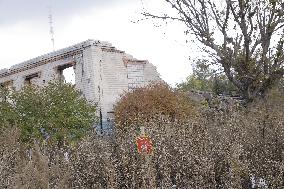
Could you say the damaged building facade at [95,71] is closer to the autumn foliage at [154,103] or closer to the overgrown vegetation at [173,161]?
the autumn foliage at [154,103]

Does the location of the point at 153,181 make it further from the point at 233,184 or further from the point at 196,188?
the point at 233,184

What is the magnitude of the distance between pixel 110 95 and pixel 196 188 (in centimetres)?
2462

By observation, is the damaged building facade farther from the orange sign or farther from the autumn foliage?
the orange sign

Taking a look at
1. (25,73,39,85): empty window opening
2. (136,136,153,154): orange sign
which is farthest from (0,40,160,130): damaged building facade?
(136,136,153,154): orange sign

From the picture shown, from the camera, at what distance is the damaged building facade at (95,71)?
101 ft

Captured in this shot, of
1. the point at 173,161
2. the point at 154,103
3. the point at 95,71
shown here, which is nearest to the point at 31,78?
the point at 95,71

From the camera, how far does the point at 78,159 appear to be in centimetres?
859

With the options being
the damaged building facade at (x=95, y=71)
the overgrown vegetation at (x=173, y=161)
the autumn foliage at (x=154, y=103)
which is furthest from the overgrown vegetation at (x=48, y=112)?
the overgrown vegetation at (x=173, y=161)

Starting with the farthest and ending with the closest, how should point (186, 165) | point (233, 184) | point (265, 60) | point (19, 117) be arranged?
point (19, 117), point (265, 60), point (186, 165), point (233, 184)

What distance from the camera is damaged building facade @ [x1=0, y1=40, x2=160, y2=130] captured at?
30906mm

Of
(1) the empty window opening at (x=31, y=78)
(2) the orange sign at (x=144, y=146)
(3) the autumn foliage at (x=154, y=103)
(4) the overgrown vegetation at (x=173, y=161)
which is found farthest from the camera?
(1) the empty window opening at (x=31, y=78)

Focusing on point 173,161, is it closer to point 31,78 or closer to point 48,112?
point 48,112

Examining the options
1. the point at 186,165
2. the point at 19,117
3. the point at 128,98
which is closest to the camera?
the point at 186,165

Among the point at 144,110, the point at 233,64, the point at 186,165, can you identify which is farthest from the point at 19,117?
the point at 186,165
